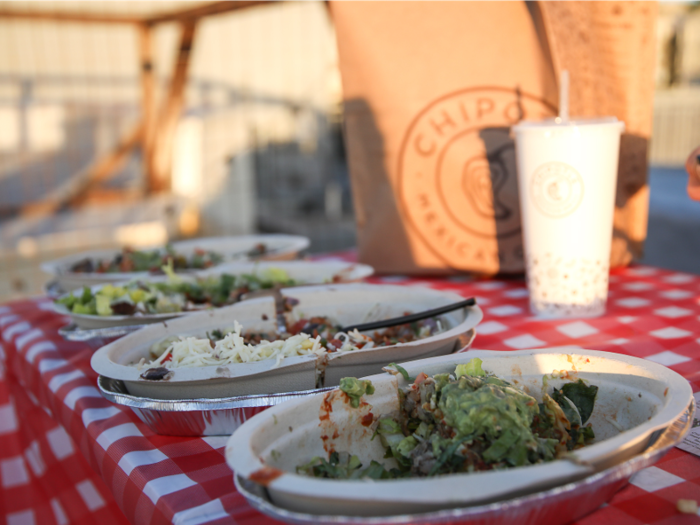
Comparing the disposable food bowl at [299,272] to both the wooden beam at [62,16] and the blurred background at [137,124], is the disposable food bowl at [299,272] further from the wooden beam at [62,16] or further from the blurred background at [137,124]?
the wooden beam at [62,16]

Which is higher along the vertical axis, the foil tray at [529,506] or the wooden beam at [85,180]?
the wooden beam at [85,180]

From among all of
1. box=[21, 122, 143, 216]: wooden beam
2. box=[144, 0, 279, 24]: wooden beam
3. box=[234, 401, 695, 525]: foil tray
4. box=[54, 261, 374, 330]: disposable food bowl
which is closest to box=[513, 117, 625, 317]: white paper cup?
box=[54, 261, 374, 330]: disposable food bowl

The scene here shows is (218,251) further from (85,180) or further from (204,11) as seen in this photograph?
(85,180)

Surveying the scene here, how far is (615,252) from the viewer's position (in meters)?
1.50

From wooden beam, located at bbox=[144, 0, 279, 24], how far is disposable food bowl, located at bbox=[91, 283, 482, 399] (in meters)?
2.14

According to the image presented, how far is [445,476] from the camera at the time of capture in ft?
1.61

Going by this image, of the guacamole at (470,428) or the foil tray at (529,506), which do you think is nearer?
the foil tray at (529,506)

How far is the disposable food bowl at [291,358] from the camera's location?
75 cm

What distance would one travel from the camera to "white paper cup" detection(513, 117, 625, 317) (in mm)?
1089

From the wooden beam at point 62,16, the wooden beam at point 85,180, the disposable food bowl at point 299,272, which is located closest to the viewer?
the disposable food bowl at point 299,272

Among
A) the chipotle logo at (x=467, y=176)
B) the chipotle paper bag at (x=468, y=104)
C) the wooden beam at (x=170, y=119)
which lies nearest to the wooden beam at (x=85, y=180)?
the wooden beam at (x=170, y=119)

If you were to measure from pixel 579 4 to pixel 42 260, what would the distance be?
132 inches

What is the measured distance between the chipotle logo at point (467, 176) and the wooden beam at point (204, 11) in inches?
67.4

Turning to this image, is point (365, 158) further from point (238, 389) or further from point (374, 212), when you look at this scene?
point (238, 389)
